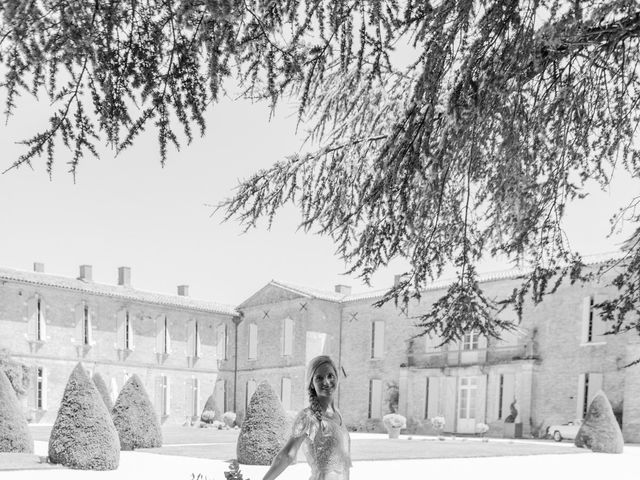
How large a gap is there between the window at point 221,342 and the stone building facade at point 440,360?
573 millimetres

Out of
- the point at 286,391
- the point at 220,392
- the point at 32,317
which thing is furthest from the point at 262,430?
the point at 220,392

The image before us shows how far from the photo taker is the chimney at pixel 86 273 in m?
34.0

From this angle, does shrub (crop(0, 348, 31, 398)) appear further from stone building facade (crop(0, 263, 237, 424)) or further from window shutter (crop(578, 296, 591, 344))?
window shutter (crop(578, 296, 591, 344))

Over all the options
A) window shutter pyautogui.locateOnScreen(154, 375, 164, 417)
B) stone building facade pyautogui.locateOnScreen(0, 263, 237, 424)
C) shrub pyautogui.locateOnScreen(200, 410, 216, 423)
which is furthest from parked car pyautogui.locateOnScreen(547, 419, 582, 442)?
window shutter pyautogui.locateOnScreen(154, 375, 164, 417)

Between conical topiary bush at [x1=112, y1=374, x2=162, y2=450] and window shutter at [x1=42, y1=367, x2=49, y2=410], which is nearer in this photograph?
conical topiary bush at [x1=112, y1=374, x2=162, y2=450]

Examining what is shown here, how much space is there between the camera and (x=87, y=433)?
12750 mm

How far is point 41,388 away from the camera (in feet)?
100

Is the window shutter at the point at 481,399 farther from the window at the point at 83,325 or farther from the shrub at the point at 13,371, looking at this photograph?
the shrub at the point at 13,371

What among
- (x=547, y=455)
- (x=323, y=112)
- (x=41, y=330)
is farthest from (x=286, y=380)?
(x=323, y=112)

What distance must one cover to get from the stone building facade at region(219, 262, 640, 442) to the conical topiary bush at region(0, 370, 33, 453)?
9834 mm

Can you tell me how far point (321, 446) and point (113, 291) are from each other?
31.9 metres

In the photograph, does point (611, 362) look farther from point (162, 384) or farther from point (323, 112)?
point (323, 112)

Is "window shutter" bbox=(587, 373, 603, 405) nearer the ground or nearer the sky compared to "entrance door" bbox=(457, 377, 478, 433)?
nearer the sky

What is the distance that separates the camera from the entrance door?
95.2 ft
